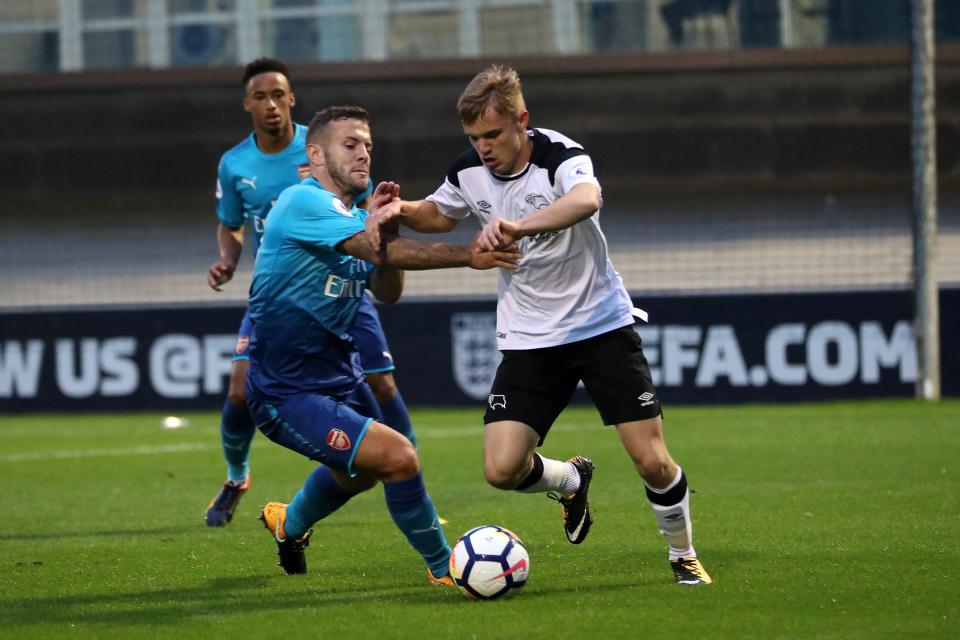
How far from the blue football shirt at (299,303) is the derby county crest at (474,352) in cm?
1111

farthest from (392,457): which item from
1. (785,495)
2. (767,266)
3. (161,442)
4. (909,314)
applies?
(767,266)

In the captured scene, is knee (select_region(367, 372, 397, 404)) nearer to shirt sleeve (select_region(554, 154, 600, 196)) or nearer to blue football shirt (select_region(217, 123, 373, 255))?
blue football shirt (select_region(217, 123, 373, 255))

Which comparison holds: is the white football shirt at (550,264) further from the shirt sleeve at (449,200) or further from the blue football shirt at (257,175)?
A: the blue football shirt at (257,175)

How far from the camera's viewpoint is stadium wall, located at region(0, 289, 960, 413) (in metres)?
16.8

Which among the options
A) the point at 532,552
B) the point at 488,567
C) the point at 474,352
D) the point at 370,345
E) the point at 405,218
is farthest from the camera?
the point at 474,352

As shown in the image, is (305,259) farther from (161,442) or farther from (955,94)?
(955,94)

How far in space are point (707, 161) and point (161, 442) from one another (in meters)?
8.43

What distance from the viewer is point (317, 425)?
5.68m

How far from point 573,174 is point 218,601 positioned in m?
2.26

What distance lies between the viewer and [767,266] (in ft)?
62.2

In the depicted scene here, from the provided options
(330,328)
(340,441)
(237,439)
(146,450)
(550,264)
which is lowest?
(146,450)

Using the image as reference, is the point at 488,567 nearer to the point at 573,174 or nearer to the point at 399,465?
the point at 399,465

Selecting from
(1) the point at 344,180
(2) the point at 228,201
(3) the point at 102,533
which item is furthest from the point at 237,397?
(1) the point at 344,180

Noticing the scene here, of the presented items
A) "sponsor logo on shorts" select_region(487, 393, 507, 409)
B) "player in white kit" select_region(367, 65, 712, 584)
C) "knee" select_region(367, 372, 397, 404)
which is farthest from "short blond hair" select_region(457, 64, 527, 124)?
"knee" select_region(367, 372, 397, 404)
